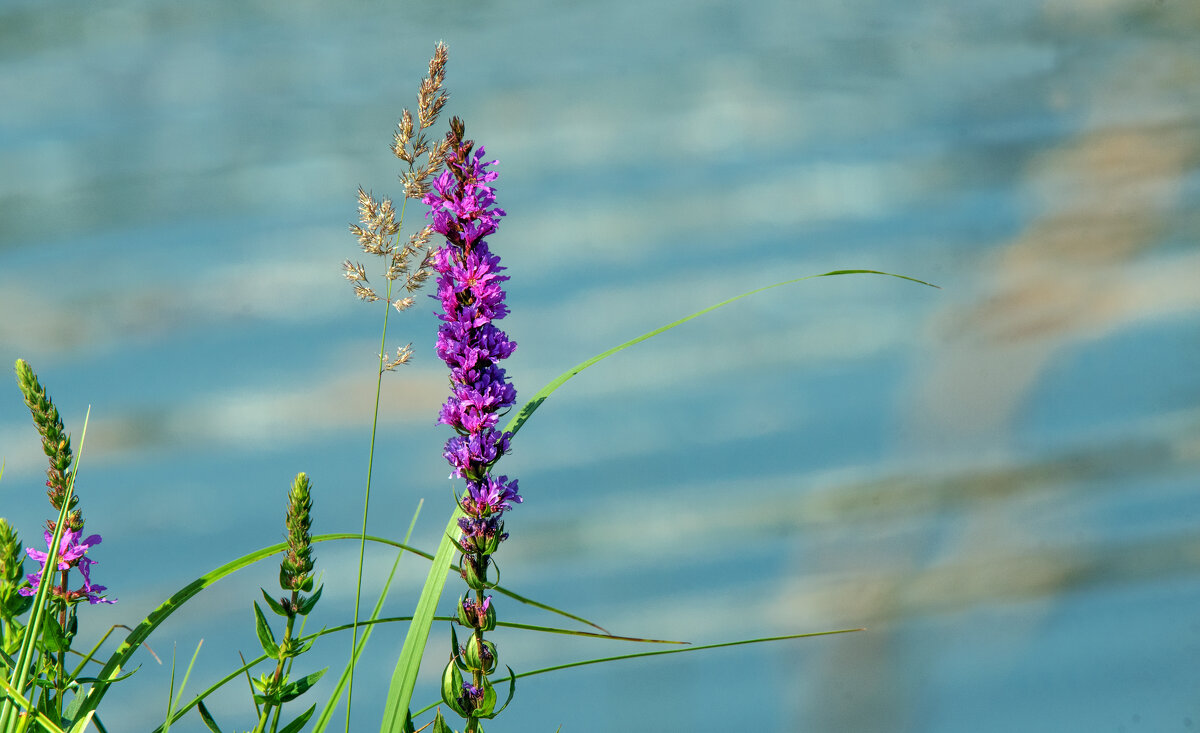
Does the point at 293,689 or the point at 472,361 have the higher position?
the point at 472,361

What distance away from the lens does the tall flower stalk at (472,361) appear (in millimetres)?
555

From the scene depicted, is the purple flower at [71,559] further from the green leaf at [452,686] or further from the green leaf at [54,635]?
the green leaf at [452,686]

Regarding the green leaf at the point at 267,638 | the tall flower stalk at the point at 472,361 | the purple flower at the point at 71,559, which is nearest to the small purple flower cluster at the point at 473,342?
the tall flower stalk at the point at 472,361

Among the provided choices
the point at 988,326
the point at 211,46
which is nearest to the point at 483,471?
the point at 211,46

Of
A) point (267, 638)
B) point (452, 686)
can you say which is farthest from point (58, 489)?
point (452, 686)

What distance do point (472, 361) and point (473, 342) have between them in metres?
0.02

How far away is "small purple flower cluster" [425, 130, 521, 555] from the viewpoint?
1.82 ft

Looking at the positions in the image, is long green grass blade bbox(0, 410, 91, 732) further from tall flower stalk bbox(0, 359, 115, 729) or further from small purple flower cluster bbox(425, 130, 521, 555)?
small purple flower cluster bbox(425, 130, 521, 555)

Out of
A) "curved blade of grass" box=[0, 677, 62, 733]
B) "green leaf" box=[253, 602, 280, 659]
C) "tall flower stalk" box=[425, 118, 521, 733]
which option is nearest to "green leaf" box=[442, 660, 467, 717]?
"tall flower stalk" box=[425, 118, 521, 733]

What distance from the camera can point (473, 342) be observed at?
1.84 feet

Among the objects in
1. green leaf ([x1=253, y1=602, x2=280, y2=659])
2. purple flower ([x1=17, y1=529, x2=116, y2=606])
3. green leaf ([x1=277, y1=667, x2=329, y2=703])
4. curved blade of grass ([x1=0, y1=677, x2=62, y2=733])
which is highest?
purple flower ([x1=17, y1=529, x2=116, y2=606])

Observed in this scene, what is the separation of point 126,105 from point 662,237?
0.62 m

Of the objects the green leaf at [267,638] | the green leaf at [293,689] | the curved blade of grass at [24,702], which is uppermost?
the green leaf at [267,638]

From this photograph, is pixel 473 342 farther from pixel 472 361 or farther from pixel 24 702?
pixel 24 702
